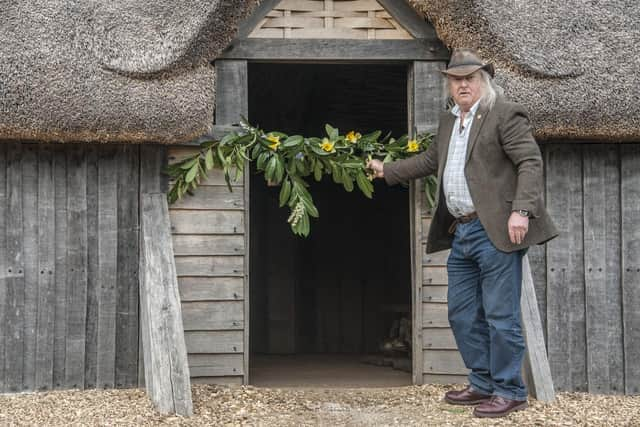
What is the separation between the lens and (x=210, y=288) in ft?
16.4

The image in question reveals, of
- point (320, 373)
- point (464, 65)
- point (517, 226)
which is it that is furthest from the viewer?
point (320, 373)

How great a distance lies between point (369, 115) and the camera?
830 cm

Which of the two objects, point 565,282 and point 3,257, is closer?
point 3,257

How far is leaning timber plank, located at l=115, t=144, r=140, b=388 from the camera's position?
4.97 metres

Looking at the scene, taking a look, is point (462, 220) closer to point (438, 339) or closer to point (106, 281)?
point (438, 339)

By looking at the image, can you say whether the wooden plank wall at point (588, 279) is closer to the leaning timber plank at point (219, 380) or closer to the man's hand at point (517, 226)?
the man's hand at point (517, 226)

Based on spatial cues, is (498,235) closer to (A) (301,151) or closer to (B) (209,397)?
(A) (301,151)

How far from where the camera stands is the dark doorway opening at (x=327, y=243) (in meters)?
8.07

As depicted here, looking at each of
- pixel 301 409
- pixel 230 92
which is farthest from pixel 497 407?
pixel 230 92

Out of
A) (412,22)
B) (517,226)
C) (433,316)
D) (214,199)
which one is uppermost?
(412,22)

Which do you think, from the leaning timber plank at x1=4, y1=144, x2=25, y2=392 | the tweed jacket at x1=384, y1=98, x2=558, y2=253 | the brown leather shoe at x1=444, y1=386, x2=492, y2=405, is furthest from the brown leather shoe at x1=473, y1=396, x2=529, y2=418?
the leaning timber plank at x1=4, y1=144, x2=25, y2=392

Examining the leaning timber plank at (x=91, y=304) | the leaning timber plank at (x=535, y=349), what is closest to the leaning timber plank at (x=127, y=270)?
the leaning timber plank at (x=91, y=304)

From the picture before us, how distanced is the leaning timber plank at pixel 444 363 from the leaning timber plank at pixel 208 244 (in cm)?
128

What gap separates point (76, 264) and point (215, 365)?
999 millimetres
